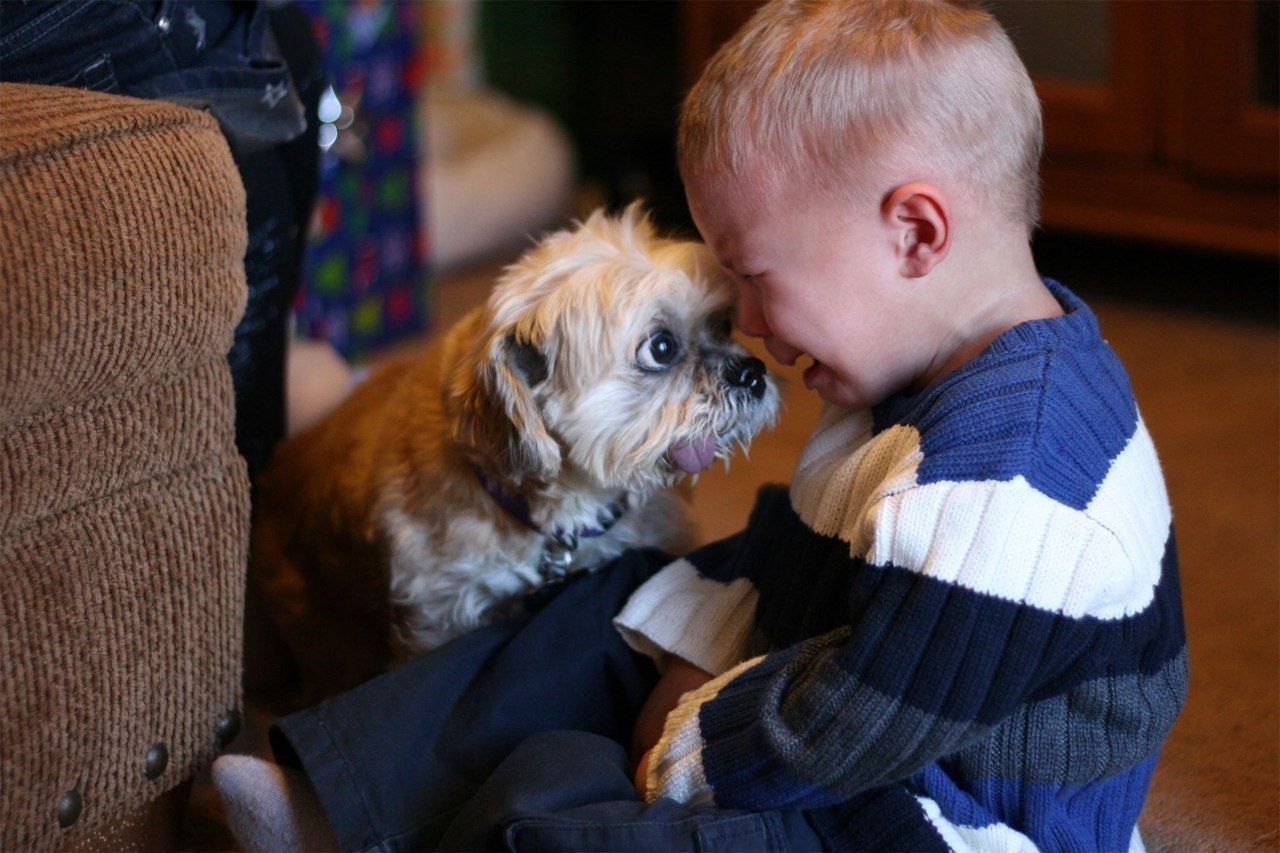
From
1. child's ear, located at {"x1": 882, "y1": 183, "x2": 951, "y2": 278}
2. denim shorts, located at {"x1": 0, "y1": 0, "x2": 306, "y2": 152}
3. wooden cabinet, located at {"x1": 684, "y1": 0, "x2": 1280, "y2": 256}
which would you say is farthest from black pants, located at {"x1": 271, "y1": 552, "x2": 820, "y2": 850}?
wooden cabinet, located at {"x1": 684, "y1": 0, "x2": 1280, "y2": 256}

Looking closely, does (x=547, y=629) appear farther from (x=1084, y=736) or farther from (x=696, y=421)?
(x=1084, y=736)

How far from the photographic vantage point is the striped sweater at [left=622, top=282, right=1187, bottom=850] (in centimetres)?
90

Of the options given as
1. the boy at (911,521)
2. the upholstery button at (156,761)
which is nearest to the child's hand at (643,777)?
the boy at (911,521)

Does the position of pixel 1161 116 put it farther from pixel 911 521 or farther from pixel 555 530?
pixel 911 521

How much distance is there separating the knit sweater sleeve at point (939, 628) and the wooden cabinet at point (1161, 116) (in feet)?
4.35

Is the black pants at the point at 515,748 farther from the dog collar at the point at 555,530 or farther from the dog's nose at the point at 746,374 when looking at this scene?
the dog's nose at the point at 746,374

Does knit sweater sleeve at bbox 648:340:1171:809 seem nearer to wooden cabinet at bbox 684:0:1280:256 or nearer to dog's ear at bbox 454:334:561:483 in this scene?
dog's ear at bbox 454:334:561:483

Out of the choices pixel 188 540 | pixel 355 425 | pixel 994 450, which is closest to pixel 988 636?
pixel 994 450

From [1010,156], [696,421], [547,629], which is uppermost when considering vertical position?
[1010,156]

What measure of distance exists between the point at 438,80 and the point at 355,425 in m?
2.41

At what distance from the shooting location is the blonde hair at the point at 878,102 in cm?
99

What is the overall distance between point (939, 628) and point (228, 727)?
64 cm

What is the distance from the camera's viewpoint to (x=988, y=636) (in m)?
0.90

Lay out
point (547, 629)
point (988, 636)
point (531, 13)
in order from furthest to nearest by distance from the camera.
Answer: point (531, 13), point (547, 629), point (988, 636)
